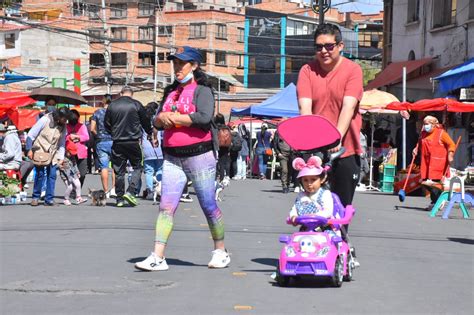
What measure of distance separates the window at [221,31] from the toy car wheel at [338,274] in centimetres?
8479

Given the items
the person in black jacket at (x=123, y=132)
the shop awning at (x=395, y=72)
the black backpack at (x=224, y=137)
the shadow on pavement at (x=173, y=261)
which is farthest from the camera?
the shop awning at (x=395, y=72)

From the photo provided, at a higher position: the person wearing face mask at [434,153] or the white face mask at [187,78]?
the white face mask at [187,78]

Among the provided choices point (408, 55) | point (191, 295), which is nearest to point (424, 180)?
point (191, 295)

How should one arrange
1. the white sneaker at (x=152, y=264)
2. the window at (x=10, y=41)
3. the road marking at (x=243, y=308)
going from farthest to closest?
the window at (x=10, y=41), the white sneaker at (x=152, y=264), the road marking at (x=243, y=308)

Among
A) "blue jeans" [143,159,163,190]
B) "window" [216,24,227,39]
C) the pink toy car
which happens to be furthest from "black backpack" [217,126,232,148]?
"window" [216,24,227,39]

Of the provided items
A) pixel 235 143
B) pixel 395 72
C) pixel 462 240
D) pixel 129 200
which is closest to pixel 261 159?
pixel 235 143

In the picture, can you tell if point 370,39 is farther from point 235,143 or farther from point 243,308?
point 243,308

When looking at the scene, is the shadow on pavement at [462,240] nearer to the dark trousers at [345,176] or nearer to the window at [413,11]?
the dark trousers at [345,176]

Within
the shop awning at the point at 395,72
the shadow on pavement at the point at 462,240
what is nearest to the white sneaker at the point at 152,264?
the shadow on pavement at the point at 462,240

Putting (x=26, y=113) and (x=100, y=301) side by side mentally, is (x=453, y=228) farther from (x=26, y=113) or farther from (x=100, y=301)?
(x=26, y=113)

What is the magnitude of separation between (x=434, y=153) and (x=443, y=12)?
16.0 m

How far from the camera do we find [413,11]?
122ft

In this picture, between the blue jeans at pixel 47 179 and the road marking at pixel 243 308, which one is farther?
→ the blue jeans at pixel 47 179

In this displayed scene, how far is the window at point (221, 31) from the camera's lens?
92.4 meters
